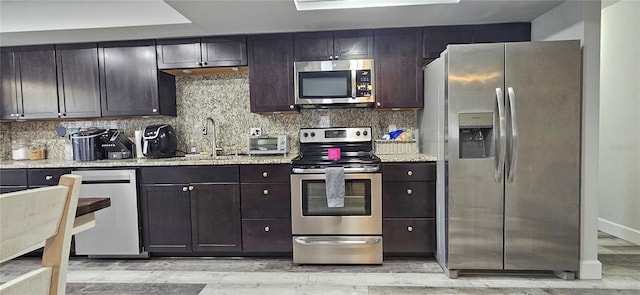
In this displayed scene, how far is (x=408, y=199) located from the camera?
2.62 metres

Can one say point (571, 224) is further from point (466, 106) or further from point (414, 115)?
point (414, 115)

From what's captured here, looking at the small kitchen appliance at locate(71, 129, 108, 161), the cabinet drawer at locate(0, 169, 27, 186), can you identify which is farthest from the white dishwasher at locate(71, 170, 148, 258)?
the cabinet drawer at locate(0, 169, 27, 186)

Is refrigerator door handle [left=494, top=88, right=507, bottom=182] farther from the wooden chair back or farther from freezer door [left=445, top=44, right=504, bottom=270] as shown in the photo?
the wooden chair back

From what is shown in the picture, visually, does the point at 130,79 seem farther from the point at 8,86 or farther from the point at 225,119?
the point at 8,86

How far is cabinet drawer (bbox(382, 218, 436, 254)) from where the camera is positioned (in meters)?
2.62

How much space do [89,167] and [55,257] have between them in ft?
7.35

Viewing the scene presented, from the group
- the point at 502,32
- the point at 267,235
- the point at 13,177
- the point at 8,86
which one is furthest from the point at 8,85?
the point at 502,32

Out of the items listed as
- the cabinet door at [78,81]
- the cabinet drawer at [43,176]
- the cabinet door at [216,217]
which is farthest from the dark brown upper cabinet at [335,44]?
the cabinet drawer at [43,176]

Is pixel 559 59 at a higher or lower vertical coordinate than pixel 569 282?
higher

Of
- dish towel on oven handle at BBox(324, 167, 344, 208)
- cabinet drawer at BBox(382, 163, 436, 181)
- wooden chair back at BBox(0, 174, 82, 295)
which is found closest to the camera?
wooden chair back at BBox(0, 174, 82, 295)

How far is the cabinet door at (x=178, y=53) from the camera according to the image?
299 cm

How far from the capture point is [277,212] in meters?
2.70

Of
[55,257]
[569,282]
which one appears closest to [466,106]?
[569,282]

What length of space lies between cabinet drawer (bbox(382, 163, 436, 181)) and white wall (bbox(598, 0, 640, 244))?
219cm
